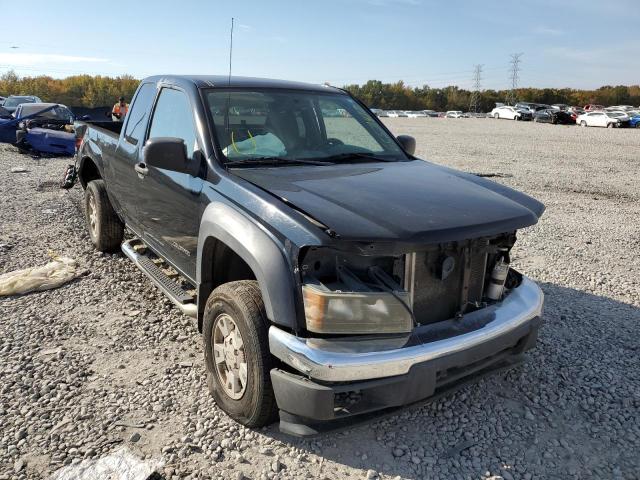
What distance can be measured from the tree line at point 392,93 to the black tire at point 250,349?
7231 centimetres

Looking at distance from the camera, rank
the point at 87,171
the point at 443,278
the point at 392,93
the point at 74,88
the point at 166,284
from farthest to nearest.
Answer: the point at 392,93
the point at 74,88
the point at 87,171
the point at 166,284
the point at 443,278

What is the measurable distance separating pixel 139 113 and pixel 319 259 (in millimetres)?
2879

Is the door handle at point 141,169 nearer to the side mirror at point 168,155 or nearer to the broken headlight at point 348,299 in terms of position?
the side mirror at point 168,155

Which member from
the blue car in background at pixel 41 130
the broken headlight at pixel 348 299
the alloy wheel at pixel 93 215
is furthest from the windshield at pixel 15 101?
the broken headlight at pixel 348 299

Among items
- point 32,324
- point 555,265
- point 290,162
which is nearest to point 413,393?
point 290,162

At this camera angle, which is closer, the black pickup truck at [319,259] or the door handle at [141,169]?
the black pickup truck at [319,259]

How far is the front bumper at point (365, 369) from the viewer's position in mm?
2275

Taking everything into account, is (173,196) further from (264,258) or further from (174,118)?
(264,258)

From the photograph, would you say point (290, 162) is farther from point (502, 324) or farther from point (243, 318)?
point (502, 324)

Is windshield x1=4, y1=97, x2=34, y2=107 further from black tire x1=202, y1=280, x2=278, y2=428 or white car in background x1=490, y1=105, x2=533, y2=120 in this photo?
white car in background x1=490, y1=105, x2=533, y2=120

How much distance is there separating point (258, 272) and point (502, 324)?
51.2 inches

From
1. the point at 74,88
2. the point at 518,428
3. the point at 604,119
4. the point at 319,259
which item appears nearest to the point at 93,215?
the point at 319,259

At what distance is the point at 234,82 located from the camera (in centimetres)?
387

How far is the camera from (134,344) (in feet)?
12.4
